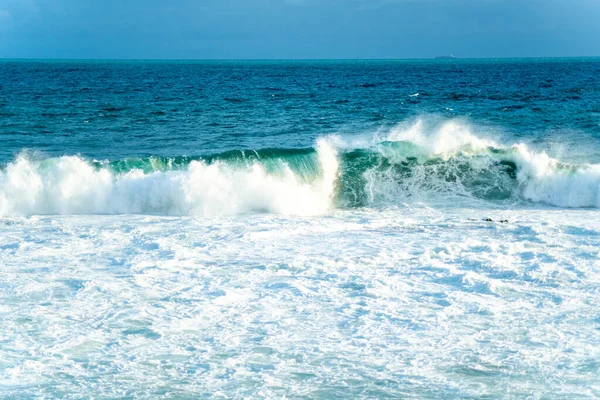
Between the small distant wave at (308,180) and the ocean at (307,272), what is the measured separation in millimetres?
48

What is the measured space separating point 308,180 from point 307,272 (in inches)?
262

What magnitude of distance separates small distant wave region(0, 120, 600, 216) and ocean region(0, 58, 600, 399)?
5 centimetres

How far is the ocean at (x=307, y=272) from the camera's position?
19.2 feet

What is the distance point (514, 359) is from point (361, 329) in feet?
4.81

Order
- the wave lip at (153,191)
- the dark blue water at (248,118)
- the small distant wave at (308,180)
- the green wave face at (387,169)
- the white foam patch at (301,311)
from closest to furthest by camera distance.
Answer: the white foam patch at (301,311), the wave lip at (153,191), the small distant wave at (308,180), the green wave face at (387,169), the dark blue water at (248,118)

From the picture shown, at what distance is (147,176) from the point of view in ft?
46.1

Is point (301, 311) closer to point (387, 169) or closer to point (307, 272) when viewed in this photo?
point (307, 272)

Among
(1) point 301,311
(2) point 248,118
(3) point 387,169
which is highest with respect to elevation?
(2) point 248,118

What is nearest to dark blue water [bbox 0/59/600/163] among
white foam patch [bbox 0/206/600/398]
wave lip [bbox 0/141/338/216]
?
wave lip [bbox 0/141/338/216]

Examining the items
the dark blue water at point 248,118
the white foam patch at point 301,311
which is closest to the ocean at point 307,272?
the white foam patch at point 301,311

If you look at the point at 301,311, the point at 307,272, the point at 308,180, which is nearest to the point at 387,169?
the point at 308,180

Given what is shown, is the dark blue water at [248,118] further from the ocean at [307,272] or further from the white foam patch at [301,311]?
the white foam patch at [301,311]

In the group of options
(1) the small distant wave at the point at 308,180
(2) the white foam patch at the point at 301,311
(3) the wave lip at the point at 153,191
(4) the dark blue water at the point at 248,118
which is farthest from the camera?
(4) the dark blue water at the point at 248,118

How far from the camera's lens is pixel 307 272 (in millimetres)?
8586
